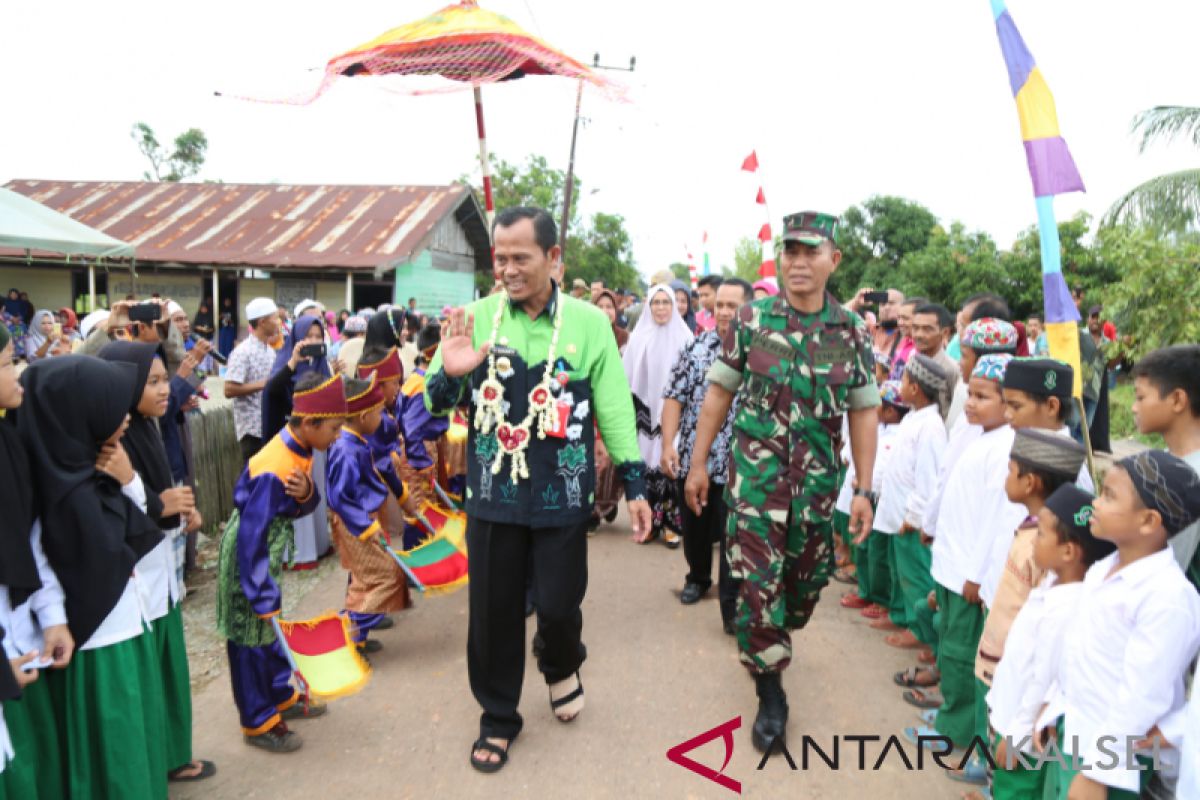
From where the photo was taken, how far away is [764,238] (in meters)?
9.00

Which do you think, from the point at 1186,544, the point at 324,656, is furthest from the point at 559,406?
the point at 1186,544

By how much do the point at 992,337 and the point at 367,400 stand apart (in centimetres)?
325

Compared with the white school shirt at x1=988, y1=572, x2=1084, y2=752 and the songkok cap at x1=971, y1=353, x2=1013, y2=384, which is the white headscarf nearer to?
the songkok cap at x1=971, y1=353, x2=1013, y2=384

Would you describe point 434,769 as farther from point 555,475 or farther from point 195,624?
point 195,624

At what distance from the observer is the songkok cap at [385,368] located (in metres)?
4.86

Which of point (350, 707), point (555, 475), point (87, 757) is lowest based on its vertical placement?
point (350, 707)

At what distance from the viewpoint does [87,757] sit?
2521mm

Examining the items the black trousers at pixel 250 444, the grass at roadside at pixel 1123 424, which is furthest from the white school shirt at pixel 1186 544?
the grass at roadside at pixel 1123 424

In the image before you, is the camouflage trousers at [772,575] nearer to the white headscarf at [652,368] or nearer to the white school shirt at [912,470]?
the white school shirt at [912,470]

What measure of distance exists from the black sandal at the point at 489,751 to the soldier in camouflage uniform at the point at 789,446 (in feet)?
3.59

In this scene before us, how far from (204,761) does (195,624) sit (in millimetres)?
1682

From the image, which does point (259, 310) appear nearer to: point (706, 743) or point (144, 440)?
point (144, 440)

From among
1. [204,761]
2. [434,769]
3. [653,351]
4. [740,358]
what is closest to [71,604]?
[204,761]

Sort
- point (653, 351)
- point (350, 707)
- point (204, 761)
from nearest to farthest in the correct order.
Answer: point (204, 761) < point (350, 707) < point (653, 351)
